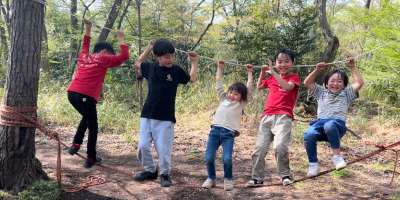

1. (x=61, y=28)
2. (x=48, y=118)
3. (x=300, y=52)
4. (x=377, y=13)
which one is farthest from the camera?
(x=61, y=28)

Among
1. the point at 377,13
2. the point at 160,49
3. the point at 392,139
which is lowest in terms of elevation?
the point at 392,139

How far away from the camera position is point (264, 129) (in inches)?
185

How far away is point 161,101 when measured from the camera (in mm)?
4707

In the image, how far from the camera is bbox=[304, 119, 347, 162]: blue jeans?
4.30m

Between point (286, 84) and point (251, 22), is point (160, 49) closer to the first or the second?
point (286, 84)

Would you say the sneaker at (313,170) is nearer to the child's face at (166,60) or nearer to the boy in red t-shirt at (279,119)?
the boy in red t-shirt at (279,119)

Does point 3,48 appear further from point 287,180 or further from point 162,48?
point 287,180

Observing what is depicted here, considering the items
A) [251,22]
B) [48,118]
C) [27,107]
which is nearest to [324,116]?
A: [27,107]

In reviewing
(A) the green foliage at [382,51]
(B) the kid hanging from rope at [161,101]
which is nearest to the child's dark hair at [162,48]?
(B) the kid hanging from rope at [161,101]

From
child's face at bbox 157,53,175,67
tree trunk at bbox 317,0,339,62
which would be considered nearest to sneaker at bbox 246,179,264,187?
child's face at bbox 157,53,175,67

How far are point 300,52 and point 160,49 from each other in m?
6.72

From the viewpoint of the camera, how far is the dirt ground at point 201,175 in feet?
15.8

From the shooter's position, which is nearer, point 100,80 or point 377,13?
point 100,80

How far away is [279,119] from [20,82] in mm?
2532
